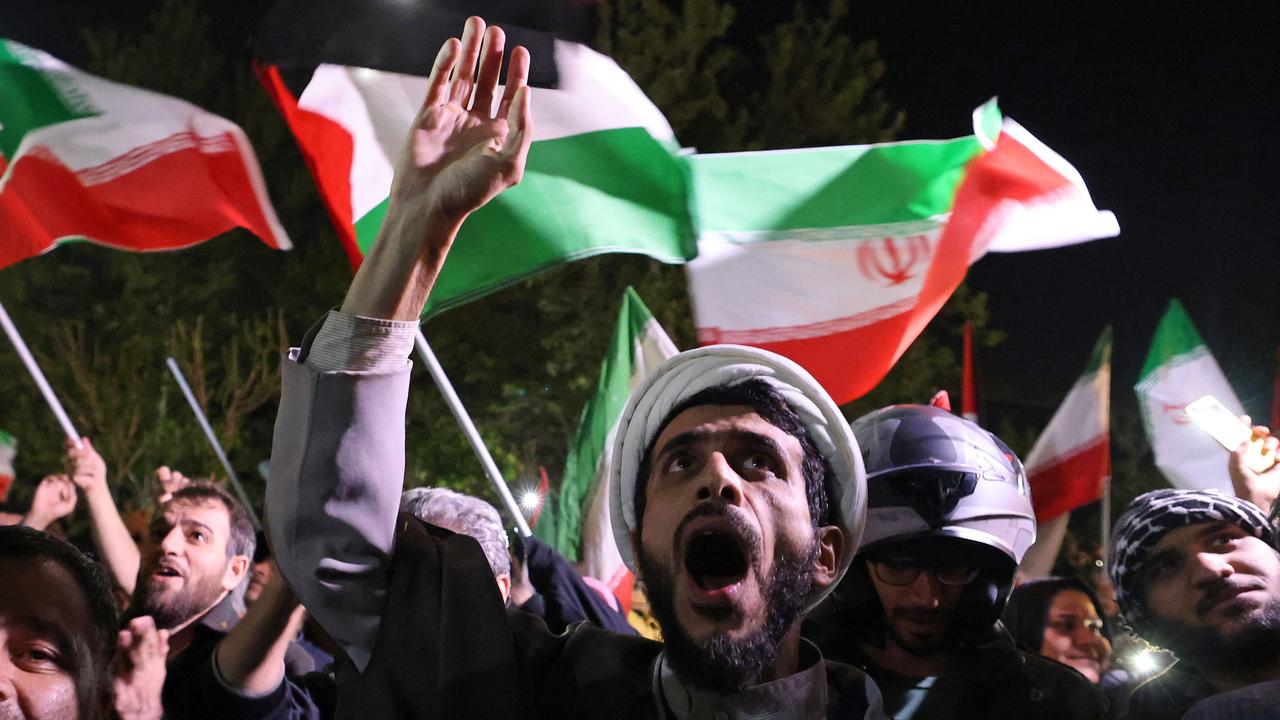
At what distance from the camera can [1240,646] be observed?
328cm

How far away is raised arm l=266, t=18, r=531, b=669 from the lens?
6.60 ft

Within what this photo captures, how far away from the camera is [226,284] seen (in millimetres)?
20703

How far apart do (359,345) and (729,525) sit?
72 cm

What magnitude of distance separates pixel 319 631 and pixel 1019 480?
9.68 ft

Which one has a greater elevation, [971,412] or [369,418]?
[369,418]

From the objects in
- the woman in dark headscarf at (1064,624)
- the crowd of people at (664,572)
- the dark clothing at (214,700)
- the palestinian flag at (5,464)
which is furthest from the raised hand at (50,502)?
the woman in dark headscarf at (1064,624)

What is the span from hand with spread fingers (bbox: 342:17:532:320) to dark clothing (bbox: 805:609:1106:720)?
5.40ft

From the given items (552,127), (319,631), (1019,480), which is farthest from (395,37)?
(1019,480)

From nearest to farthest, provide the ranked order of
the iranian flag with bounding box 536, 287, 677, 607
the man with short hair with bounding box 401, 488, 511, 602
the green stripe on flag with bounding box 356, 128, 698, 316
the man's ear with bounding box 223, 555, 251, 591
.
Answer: the man with short hair with bounding box 401, 488, 511, 602 < the man's ear with bounding box 223, 555, 251, 591 < the green stripe on flag with bounding box 356, 128, 698, 316 < the iranian flag with bounding box 536, 287, 677, 607

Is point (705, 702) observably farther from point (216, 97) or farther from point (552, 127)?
point (216, 97)

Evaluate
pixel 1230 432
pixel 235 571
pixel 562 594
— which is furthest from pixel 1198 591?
pixel 235 571

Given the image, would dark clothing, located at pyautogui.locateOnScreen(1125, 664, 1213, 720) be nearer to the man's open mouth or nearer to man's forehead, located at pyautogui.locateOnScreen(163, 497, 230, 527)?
the man's open mouth

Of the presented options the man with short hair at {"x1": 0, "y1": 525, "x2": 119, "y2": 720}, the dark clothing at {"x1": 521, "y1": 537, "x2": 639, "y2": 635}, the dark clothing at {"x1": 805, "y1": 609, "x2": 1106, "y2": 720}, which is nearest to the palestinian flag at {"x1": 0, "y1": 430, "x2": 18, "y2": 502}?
the dark clothing at {"x1": 521, "y1": 537, "x2": 639, "y2": 635}

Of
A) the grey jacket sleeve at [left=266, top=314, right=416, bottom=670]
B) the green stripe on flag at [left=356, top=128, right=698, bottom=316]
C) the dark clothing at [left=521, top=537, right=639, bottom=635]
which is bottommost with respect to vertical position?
the dark clothing at [left=521, top=537, right=639, bottom=635]
